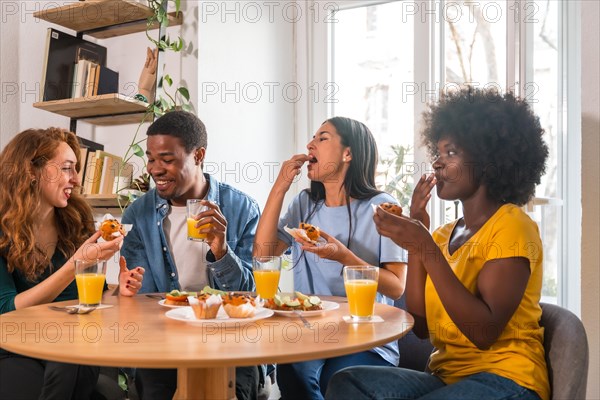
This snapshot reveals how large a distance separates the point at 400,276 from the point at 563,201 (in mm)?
829

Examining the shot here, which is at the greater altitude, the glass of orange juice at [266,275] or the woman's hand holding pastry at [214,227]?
the woman's hand holding pastry at [214,227]

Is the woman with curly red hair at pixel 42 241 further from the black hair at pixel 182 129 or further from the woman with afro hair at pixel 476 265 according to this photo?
the woman with afro hair at pixel 476 265

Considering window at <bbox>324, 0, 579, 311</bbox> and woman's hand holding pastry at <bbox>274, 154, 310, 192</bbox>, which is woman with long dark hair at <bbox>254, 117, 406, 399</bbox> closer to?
woman's hand holding pastry at <bbox>274, 154, 310, 192</bbox>

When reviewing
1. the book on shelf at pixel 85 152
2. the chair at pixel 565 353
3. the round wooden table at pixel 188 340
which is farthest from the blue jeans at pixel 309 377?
the book on shelf at pixel 85 152

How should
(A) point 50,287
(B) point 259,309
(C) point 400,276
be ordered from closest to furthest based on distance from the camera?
(B) point 259,309, (A) point 50,287, (C) point 400,276

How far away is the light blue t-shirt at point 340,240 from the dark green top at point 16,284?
757 mm

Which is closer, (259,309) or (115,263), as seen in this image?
(259,309)

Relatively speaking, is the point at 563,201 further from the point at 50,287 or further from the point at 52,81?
the point at 52,81

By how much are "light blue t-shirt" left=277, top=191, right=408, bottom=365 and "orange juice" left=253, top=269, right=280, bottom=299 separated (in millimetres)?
442

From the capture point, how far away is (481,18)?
9.66 ft

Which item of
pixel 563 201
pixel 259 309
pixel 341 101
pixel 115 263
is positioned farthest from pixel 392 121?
pixel 259 309

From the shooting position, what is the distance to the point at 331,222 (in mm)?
2301

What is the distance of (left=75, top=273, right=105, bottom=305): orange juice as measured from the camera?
171cm

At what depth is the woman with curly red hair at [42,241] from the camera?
6.27 ft
